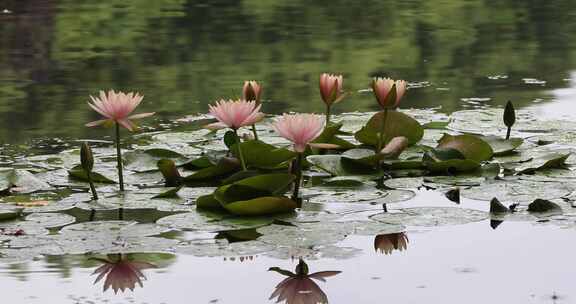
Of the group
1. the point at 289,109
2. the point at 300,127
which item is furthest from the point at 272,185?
the point at 289,109

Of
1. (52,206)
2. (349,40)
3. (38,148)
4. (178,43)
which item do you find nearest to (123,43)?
(178,43)

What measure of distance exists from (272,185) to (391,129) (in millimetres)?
764

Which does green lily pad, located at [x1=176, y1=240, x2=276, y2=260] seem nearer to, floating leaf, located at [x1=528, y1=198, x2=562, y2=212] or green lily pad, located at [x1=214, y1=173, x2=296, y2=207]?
green lily pad, located at [x1=214, y1=173, x2=296, y2=207]

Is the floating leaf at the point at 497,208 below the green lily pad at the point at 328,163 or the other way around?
below

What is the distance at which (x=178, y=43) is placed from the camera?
26.2ft

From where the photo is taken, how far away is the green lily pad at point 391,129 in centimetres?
399

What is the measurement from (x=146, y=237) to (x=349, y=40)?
5.10m

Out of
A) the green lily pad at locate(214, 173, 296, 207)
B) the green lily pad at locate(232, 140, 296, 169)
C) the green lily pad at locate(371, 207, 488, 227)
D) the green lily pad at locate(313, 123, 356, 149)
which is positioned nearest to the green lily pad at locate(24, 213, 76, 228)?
the green lily pad at locate(214, 173, 296, 207)

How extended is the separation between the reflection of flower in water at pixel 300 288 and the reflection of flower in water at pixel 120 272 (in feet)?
1.04

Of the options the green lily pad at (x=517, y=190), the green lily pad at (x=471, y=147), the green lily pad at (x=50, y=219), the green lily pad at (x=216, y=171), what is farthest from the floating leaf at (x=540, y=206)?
the green lily pad at (x=50, y=219)

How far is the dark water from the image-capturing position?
5617 millimetres

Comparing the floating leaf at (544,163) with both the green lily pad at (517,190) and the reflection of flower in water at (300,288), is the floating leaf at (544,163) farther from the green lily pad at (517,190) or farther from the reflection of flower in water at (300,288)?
the reflection of flower in water at (300,288)

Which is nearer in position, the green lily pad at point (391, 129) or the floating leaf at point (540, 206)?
the floating leaf at point (540, 206)

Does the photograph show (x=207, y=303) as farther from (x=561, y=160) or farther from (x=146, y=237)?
(x=561, y=160)
